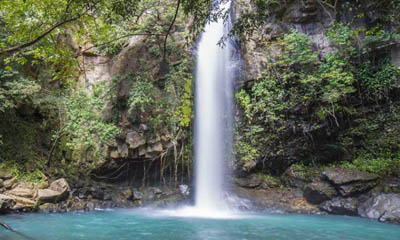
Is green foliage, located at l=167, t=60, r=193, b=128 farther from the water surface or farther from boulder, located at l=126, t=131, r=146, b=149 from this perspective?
the water surface

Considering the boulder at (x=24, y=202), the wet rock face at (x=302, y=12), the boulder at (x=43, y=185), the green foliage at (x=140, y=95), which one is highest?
the wet rock face at (x=302, y=12)

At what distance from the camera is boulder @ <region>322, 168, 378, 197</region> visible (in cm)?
948

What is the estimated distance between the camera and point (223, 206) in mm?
10500

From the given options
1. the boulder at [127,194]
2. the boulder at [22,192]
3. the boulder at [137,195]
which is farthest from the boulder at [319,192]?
the boulder at [22,192]

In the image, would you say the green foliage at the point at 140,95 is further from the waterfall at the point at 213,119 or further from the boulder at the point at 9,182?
the boulder at the point at 9,182

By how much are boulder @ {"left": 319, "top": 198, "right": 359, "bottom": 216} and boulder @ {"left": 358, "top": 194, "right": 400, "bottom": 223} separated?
0.24 meters

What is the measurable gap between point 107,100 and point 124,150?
2236mm

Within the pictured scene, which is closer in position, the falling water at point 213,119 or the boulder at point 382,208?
the boulder at point 382,208

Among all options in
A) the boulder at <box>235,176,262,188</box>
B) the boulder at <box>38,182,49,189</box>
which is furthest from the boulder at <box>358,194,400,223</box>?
the boulder at <box>38,182,49,189</box>

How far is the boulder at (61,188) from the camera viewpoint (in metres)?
9.04

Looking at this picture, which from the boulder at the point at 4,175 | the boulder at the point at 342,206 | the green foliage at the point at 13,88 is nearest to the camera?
the boulder at the point at 4,175

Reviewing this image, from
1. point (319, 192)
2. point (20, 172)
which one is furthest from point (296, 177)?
point (20, 172)

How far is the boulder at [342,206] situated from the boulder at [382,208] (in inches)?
9.4

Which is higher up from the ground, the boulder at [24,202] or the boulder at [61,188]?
the boulder at [61,188]
